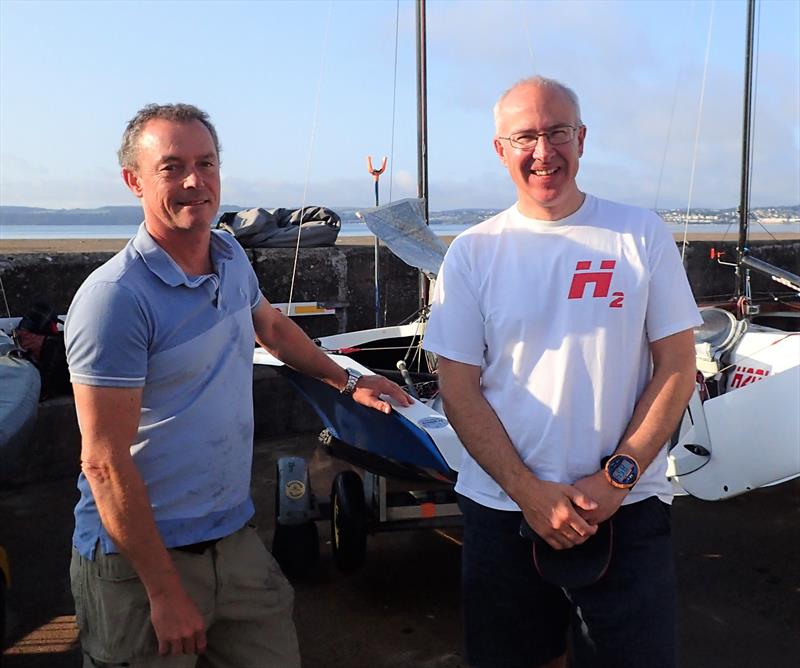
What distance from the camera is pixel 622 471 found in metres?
1.78

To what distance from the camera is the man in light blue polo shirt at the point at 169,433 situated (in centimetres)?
162

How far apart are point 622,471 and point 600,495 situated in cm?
8

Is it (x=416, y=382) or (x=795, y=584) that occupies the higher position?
(x=416, y=382)

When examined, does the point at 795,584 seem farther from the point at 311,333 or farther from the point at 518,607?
the point at 311,333

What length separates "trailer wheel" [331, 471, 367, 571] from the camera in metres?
3.71

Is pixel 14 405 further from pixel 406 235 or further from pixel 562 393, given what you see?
pixel 562 393

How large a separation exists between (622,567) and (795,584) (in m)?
2.46

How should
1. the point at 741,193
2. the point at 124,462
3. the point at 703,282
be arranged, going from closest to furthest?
the point at 124,462 → the point at 741,193 → the point at 703,282

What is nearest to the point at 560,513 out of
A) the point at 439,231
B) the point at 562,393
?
the point at 562,393

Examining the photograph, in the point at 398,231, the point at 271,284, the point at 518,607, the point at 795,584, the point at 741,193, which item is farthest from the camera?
the point at 741,193

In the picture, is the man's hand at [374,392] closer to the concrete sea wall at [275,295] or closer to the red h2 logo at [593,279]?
the red h2 logo at [593,279]

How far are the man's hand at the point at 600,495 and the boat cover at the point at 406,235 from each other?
9.58ft

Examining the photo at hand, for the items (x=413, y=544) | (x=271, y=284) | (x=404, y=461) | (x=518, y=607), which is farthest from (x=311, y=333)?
(x=518, y=607)

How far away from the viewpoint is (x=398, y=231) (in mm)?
4801
